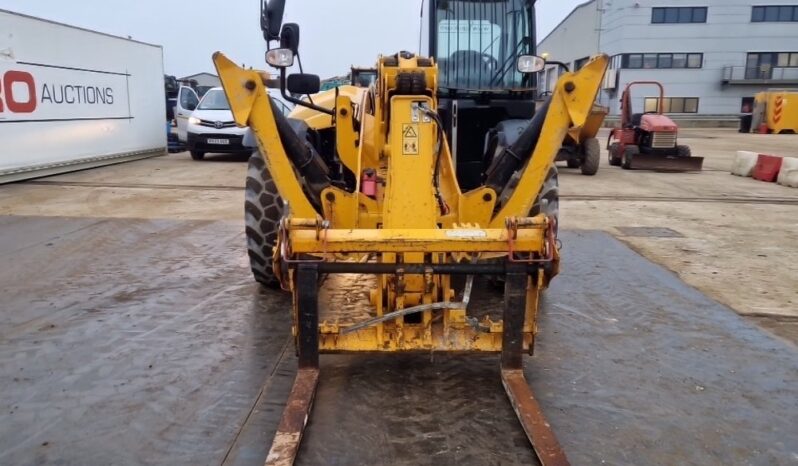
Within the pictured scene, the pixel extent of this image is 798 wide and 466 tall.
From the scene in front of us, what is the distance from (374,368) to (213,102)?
43.8 feet

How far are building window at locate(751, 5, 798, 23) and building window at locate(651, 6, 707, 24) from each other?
327 cm

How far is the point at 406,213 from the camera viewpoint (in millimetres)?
3500

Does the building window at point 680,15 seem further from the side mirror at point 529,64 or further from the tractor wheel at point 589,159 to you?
the side mirror at point 529,64

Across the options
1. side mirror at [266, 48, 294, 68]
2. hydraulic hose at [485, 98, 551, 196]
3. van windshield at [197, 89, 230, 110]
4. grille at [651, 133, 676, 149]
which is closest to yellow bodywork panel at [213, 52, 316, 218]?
side mirror at [266, 48, 294, 68]

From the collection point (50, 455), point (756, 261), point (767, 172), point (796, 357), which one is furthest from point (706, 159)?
point (50, 455)

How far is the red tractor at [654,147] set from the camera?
14.4 meters

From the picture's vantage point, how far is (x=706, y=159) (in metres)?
17.9

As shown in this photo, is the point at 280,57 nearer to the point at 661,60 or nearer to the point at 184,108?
the point at 184,108

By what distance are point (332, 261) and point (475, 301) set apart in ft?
5.75

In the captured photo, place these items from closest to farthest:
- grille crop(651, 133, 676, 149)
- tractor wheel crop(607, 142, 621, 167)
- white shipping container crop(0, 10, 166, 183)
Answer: white shipping container crop(0, 10, 166, 183), grille crop(651, 133, 676, 149), tractor wheel crop(607, 142, 621, 167)

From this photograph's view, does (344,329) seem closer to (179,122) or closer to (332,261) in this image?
(332,261)

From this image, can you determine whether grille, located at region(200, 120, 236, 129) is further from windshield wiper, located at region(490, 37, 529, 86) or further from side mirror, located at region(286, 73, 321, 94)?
side mirror, located at region(286, 73, 321, 94)

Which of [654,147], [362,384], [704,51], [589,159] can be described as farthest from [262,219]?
[704,51]

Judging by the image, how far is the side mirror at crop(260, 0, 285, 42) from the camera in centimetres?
371
